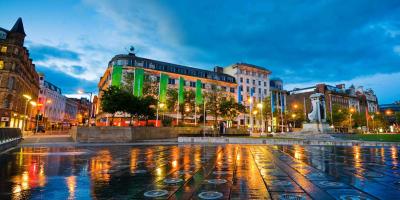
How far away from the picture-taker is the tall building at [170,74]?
70250mm

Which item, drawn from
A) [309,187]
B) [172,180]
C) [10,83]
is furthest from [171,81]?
[309,187]

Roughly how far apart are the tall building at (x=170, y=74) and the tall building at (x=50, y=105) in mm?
27934

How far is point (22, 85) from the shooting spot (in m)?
60.0

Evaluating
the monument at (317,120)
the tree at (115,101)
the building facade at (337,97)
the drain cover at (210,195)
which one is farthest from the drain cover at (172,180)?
the building facade at (337,97)

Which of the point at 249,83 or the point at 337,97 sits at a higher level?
the point at 249,83

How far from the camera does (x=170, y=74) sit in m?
76.8

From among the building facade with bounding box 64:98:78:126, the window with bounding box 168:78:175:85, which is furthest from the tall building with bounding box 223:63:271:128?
the building facade with bounding box 64:98:78:126

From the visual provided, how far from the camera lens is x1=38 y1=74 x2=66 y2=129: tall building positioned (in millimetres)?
94250

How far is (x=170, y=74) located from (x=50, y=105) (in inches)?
2466

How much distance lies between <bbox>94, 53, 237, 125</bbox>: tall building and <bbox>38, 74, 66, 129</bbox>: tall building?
91.6 feet

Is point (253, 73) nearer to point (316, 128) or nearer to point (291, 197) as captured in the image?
point (316, 128)

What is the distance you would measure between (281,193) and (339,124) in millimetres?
94383

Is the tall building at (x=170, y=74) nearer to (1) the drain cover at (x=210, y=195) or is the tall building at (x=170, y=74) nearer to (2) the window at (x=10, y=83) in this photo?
(2) the window at (x=10, y=83)

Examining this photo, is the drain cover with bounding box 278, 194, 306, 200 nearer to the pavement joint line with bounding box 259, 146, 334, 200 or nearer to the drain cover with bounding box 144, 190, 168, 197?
the pavement joint line with bounding box 259, 146, 334, 200
